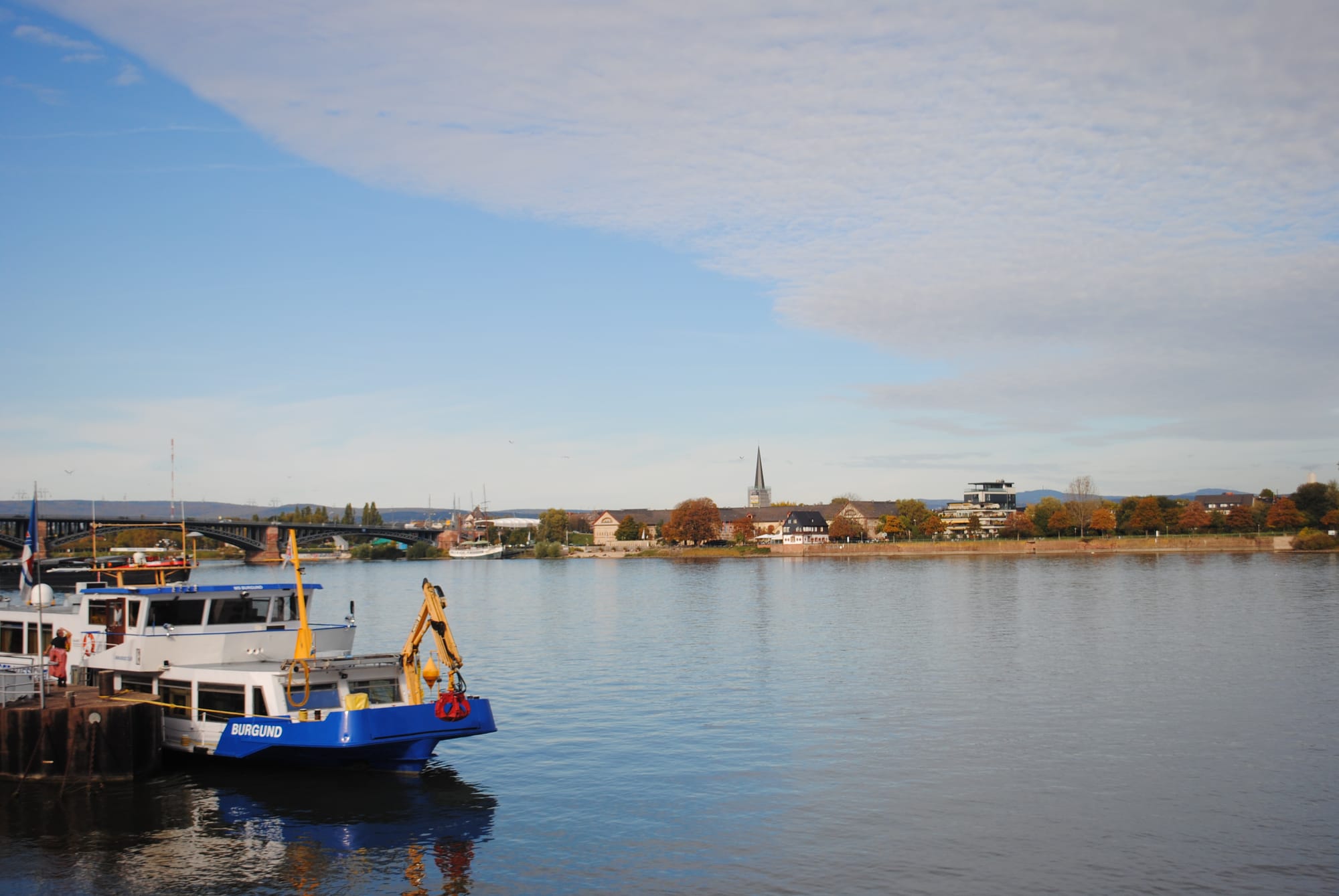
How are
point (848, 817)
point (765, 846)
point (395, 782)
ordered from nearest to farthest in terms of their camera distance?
point (765, 846)
point (848, 817)
point (395, 782)

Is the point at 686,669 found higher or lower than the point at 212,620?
lower

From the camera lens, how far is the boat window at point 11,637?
36.6 m

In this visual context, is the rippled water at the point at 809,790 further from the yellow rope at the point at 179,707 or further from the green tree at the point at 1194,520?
the green tree at the point at 1194,520

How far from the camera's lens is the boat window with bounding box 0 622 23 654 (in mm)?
36594

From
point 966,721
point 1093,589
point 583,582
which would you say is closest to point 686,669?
point 966,721

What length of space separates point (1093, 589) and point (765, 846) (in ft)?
238

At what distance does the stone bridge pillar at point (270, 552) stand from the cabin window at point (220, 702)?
565 ft

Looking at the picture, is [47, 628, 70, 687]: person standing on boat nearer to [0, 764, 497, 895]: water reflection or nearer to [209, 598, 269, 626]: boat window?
[0, 764, 497, 895]: water reflection

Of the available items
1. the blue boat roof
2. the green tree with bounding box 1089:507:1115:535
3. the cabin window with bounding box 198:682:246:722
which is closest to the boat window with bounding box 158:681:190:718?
the cabin window with bounding box 198:682:246:722

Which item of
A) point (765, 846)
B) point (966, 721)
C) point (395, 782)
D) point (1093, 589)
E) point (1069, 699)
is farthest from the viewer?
point (1093, 589)

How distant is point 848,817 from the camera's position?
81.1 ft

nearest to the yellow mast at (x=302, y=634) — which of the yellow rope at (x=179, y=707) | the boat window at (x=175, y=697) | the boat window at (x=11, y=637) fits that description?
the yellow rope at (x=179, y=707)

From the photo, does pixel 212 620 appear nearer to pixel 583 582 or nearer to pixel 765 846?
pixel 765 846

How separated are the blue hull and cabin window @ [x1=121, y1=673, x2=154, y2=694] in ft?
12.1
